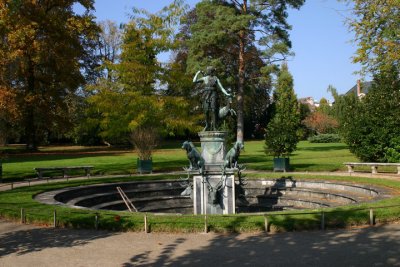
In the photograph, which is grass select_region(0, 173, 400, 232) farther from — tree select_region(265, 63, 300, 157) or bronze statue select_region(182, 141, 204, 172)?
tree select_region(265, 63, 300, 157)

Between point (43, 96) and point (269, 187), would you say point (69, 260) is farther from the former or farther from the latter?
point (43, 96)

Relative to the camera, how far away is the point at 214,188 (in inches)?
585

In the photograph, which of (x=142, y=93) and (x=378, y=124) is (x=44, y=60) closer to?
(x=142, y=93)

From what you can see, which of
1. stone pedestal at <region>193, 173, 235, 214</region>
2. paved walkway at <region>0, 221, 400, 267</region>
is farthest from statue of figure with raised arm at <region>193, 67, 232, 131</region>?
paved walkway at <region>0, 221, 400, 267</region>

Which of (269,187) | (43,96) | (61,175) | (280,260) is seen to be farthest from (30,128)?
(280,260)

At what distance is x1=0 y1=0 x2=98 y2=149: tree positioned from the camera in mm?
34000

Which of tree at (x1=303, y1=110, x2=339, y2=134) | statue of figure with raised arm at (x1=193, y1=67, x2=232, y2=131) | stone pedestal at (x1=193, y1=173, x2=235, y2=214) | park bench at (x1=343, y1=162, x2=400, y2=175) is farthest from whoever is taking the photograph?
tree at (x1=303, y1=110, x2=339, y2=134)

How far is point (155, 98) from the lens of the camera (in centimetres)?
3472

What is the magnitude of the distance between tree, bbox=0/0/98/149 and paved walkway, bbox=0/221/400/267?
2521 centimetres

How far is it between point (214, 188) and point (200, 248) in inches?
249

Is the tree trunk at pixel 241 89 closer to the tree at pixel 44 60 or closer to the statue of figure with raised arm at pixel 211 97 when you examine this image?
the tree at pixel 44 60

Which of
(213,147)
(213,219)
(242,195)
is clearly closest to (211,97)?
(213,147)

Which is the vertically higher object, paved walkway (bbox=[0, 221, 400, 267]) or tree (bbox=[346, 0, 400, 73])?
tree (bbox=[346, 0, 400, 73])

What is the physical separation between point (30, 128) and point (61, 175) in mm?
20089
